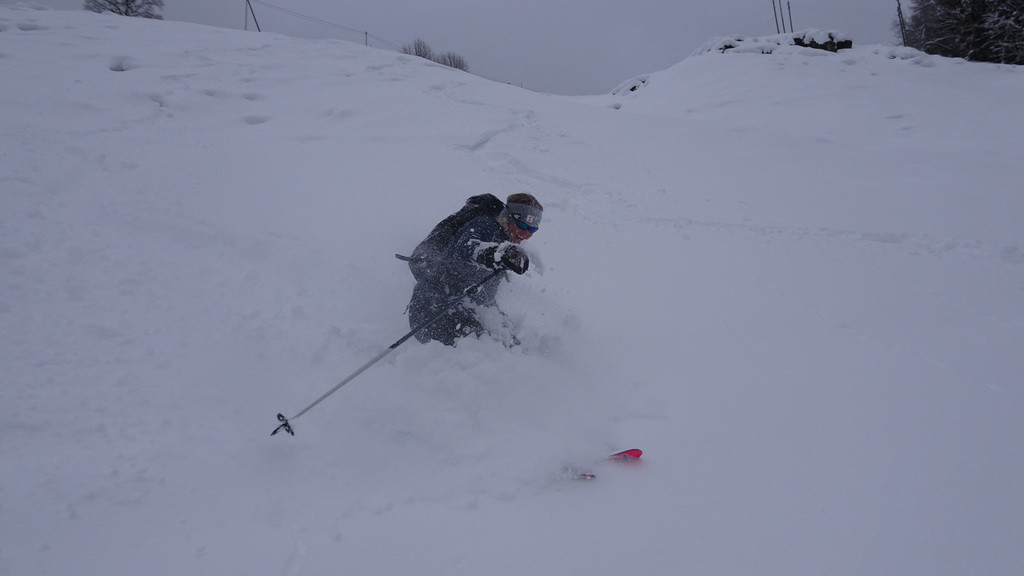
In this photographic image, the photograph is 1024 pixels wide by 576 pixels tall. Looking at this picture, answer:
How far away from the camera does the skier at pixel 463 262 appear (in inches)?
138

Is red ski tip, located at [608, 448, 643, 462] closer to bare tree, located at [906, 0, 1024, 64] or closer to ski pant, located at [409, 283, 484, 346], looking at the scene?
ski pant, located at [409, 283, 484, 346]

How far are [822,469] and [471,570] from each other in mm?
2226

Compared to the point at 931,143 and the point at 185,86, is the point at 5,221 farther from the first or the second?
the point at 931,143

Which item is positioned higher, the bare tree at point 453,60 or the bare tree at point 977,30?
the bare tree at point 453,60

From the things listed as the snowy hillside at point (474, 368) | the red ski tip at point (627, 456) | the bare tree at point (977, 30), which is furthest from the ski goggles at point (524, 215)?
the bare tree at point (977, 30)

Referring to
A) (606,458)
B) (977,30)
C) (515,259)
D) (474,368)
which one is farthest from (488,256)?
(977,30)

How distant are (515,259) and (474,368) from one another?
0.92 meters

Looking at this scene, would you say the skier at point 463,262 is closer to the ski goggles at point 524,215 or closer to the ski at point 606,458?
the ski goggles at point 524,215

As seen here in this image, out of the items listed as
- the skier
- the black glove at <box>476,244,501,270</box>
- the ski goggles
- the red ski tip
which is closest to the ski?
the red ski tip

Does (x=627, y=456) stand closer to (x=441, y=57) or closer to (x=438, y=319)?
(x=438, y=319)

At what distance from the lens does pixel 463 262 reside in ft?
11.7

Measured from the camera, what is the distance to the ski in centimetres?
281

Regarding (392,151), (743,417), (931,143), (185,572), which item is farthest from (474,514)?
(931,143)

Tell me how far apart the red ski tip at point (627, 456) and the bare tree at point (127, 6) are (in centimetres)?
3512
